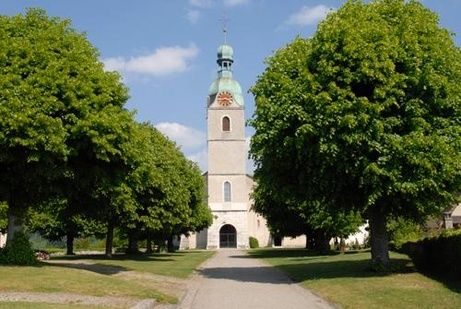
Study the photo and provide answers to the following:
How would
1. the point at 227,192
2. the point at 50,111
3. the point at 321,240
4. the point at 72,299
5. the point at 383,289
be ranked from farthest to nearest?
the point at 227,192 → the point at 321,240 → the point at 50,111 → the point at 383,289 → the point at 72,299

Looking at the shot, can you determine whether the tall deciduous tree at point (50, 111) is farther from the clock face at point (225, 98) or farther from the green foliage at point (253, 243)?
the green foliage at point (253, 243)

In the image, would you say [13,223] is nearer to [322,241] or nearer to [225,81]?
[322,241]

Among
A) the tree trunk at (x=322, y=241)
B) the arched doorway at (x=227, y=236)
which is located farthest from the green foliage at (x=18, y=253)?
the arched doorway at (x=227, y=236)

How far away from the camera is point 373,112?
19.3 m

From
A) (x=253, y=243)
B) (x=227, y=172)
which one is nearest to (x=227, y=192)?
(x=227, y=172)

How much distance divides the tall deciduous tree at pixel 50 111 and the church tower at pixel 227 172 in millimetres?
59938

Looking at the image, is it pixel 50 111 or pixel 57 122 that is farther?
pixel 50 111

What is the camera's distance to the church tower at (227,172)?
83.5m

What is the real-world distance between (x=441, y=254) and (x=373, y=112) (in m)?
5.78

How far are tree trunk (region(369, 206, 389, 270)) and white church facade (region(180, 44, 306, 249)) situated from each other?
200 feet

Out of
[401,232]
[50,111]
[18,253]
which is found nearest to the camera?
[50,111]

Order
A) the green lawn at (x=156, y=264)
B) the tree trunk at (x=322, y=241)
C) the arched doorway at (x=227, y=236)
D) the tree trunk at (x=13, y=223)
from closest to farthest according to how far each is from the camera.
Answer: the tree trunk at (x=13, y=223) < the green lawn at (x=156, y=264) < the tree trunk at (x=322, y=241) < the arched doorway at (x=227, y=236)

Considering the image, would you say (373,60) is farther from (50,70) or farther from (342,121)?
(50,70)

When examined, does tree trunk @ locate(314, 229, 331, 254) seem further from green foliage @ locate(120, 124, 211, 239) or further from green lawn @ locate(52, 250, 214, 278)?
green foliage @ locate(120, 124, 211, 239)
